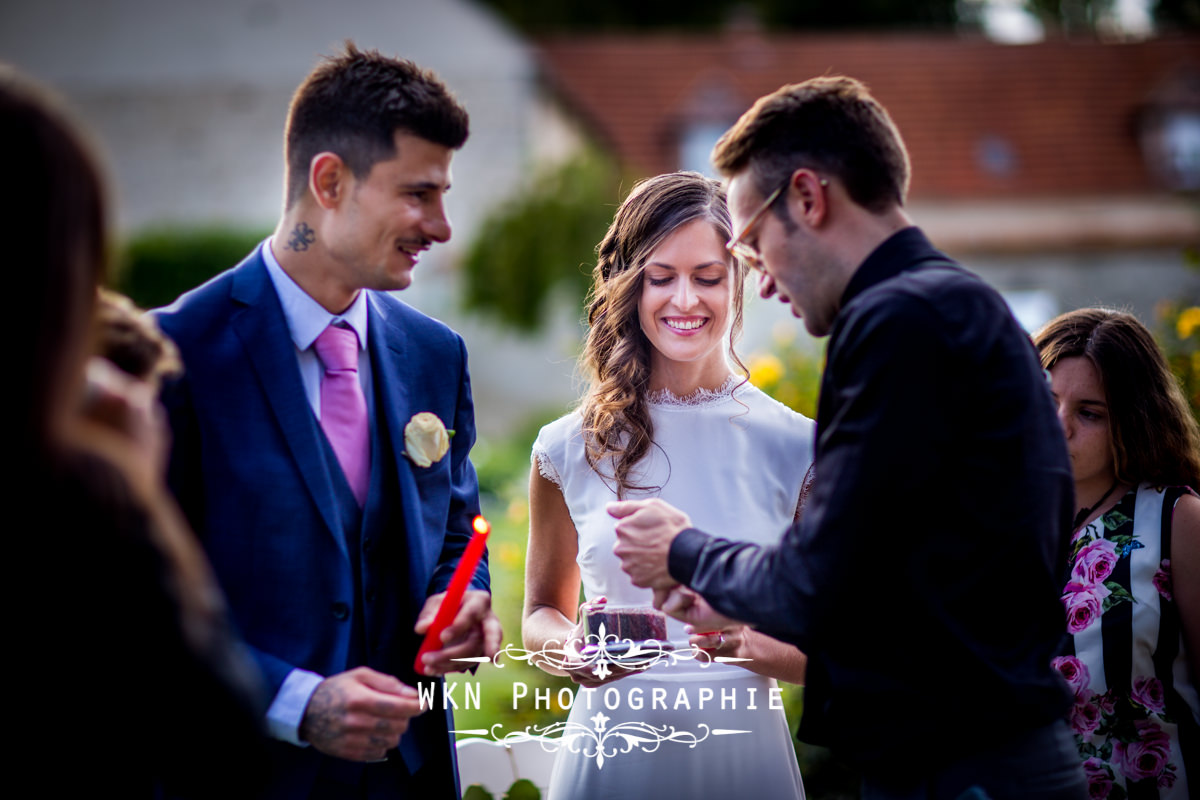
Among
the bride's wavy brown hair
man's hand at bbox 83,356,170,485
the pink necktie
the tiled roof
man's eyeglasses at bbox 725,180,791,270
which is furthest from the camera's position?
the tiled roof

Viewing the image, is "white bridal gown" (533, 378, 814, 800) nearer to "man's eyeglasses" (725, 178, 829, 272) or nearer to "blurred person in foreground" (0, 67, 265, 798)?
"man's eyeglasses" (725, 178, 829, 272)

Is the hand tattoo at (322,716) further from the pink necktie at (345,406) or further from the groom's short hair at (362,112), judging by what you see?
the groom's short hair at (362,112)

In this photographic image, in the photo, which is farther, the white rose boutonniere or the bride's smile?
the bride's smile

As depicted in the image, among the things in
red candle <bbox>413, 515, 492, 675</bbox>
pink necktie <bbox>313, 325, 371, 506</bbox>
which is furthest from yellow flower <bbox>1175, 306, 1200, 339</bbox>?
pink necktie <bbox>313, 325, 371, 506</bbox>

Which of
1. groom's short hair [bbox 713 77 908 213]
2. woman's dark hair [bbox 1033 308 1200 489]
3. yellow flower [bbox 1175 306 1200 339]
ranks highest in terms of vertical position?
yellow flower [bbox 1175 306 1200 339]

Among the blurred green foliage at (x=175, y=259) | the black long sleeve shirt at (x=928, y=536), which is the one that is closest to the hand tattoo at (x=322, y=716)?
the black long sleeve shirt at (x=928, y=536)

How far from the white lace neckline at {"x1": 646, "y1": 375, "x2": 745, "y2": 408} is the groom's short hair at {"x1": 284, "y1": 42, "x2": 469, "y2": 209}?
105cm

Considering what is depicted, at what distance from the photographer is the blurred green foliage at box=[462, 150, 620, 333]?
17.8 meters

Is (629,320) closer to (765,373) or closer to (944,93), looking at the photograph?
(765,373)

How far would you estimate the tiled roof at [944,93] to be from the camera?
67.0 ft

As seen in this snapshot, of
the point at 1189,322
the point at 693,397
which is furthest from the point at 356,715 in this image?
the point at 1189,322

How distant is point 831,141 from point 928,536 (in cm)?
87

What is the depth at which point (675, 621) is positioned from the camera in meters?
2.85

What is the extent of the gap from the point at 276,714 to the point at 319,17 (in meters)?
20.6
